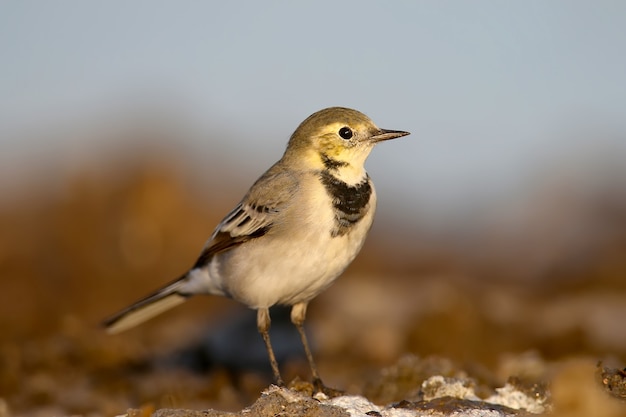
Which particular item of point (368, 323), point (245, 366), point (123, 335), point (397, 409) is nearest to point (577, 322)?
point (368, 323)

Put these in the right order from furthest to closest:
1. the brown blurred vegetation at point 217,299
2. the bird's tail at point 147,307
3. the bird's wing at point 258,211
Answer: the brown blurred vegetation at point 217,299, the bird's tail at point 147,307, the bird's wing at point 258,211

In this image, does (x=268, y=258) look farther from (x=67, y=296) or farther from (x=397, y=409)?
(x=67, y=296)

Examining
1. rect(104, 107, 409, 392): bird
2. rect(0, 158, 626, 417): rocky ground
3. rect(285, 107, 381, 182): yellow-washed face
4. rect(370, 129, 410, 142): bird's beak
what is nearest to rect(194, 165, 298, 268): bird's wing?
rect(104, 107, 409, 392): bird

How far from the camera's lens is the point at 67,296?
16594 millimetres

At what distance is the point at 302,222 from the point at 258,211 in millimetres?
543

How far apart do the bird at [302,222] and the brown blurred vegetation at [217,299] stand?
1350 millimetres

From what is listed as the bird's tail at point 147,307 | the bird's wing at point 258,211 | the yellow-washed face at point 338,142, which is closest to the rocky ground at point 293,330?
the bird's tail at point 147,307

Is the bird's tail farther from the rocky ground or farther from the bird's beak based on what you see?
the bird's beak

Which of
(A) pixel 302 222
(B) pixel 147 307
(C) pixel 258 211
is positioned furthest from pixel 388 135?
(B) pixel 147 307

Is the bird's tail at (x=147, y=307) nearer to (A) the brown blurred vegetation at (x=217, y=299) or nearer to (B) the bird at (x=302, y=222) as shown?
(B) the bird at (x=302, y=222)

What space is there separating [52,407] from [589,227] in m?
13.8

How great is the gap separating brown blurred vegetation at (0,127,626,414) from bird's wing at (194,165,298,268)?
1.68 meters

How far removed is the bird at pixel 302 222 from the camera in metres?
7.25

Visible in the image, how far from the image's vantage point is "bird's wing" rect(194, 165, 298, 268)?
7.50 m
